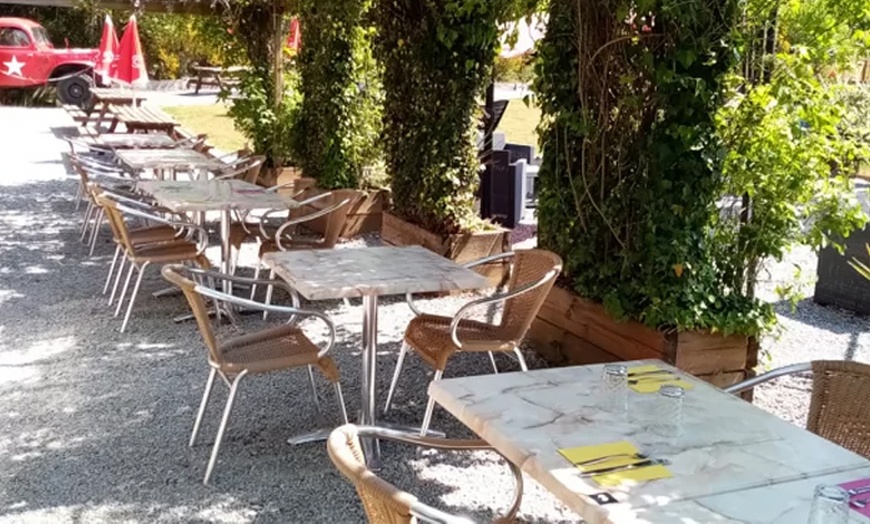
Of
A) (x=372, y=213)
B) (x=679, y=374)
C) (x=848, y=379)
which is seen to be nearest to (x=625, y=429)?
(x=679, y=374)

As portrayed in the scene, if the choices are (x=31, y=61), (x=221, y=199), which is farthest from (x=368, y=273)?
(x=31, y=61)

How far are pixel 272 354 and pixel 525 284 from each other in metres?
1.11

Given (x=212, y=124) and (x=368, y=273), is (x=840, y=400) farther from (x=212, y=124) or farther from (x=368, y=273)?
(x=212, y=124)

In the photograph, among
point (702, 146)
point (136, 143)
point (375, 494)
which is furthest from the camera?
point (136, 143)

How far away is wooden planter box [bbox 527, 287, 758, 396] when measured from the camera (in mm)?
3789

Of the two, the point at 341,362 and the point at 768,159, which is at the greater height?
the point at 768,159

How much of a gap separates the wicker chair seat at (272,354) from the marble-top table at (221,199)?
168 cm

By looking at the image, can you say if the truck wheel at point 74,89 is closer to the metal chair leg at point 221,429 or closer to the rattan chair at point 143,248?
the rattan chair at point 143,248

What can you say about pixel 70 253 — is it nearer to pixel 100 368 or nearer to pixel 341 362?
pixel 100 368

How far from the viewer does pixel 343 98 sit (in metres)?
7.83

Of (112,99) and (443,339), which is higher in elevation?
Answer: (112,99)

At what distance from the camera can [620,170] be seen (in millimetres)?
4012

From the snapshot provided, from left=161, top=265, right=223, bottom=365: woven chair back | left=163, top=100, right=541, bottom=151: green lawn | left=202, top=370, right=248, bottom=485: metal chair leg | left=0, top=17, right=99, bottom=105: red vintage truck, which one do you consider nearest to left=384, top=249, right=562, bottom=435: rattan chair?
left=202, top=370, right=248, bottom=485: metal chair leg

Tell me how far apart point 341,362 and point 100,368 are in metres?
1.22
